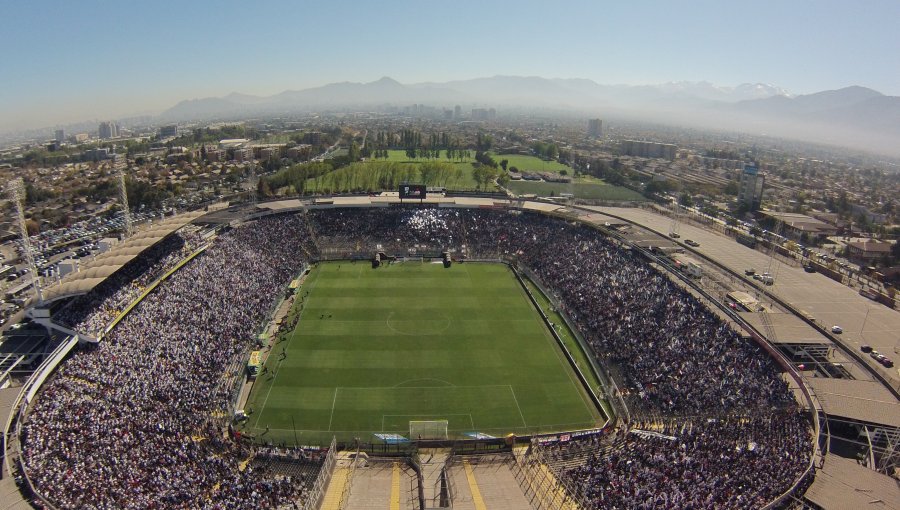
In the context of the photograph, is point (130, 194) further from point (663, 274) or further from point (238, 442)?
point (663, 274)

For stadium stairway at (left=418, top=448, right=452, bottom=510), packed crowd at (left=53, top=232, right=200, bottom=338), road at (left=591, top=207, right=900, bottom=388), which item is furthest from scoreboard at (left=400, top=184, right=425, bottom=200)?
stadium stairway at (left=418, top=448, right=452, bottom=510)

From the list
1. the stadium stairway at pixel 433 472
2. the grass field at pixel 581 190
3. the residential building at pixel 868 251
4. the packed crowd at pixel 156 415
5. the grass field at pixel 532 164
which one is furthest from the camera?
the grass field at pixel 532 164

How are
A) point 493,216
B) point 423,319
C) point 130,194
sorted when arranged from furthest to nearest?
point 130,194 < point 493,216 < point 423,319

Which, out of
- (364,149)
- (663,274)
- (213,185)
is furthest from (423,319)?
(364,149)

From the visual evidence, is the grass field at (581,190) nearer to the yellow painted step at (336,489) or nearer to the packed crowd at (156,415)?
the packed crowd at (156,415)

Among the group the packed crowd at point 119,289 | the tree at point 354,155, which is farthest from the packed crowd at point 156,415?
the tree at point 354,155
